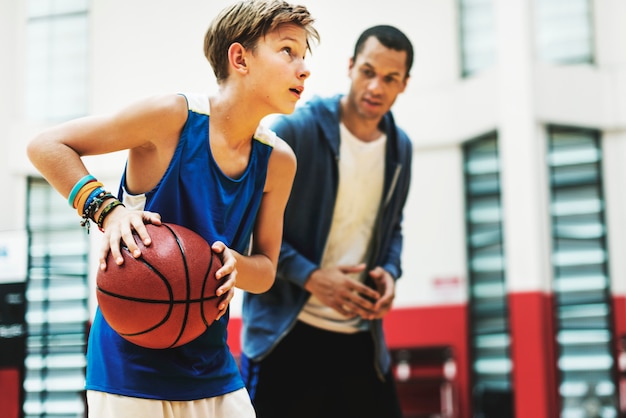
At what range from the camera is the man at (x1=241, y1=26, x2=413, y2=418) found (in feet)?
9.36

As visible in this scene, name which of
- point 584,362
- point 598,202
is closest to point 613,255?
point 598,202

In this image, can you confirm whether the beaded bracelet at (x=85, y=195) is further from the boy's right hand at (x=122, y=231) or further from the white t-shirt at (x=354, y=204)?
the white t-shirt at (x=354, y=204)

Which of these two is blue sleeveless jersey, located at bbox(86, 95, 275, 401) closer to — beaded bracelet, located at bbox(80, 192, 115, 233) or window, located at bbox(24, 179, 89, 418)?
beaded bracelet, located at bbox(80, 192, 115, 233)

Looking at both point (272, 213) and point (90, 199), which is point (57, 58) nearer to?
point (272, 213)

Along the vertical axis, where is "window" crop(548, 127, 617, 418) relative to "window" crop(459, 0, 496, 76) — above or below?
below

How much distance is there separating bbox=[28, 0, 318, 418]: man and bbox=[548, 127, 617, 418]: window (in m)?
5.58

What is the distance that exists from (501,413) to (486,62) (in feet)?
10.2

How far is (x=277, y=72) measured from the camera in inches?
81.5

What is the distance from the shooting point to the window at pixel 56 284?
808 centimetres

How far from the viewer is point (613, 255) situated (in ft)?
24.2

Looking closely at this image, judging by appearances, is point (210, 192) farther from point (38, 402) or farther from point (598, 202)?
point (38, 402)

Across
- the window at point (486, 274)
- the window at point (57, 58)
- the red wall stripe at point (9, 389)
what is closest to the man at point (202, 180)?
the red wall stripe at point (9, 389)

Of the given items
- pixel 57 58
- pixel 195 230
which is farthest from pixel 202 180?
pixel 57 58

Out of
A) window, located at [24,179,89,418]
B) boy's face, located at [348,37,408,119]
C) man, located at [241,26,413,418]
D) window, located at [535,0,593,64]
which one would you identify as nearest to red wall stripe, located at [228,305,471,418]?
window, located at [24,179,89,418]
